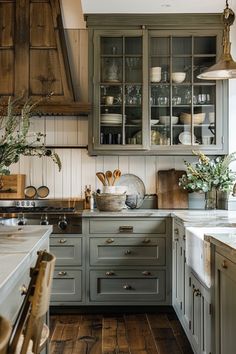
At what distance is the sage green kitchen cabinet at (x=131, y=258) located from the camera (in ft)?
13.8

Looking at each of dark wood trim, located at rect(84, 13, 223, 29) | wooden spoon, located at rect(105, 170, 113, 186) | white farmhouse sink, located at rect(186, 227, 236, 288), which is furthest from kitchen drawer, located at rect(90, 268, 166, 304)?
dark wood trim, located at rect(84, 13, 223, 29)

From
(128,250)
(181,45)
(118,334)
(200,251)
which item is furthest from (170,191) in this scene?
(200,251)

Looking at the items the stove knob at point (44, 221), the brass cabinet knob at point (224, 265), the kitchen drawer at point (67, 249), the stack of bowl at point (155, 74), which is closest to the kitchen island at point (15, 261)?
the brass cabinet knob at point (224, 265)

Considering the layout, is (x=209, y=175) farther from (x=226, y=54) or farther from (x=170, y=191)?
(x=226, y=54)

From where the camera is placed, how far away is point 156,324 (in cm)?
395

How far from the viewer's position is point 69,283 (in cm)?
418

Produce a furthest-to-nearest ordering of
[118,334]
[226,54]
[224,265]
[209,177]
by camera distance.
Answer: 1. [209,177]
2. [118,334]
3. [226,54]
4. [224,265]

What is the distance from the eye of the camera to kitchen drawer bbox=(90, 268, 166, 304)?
13.8 ft

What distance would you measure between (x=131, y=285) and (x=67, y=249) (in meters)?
0.62

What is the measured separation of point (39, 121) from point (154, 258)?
67.7 inches

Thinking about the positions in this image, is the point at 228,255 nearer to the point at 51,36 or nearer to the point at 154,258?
the point at 154,258

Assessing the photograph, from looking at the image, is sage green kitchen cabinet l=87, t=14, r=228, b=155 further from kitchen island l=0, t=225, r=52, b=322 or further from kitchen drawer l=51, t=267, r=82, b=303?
kitchen island l=0, t=225, r=52, b=322

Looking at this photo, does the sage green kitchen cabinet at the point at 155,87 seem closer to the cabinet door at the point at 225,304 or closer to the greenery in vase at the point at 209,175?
the greenery in vase at the point at 209,175

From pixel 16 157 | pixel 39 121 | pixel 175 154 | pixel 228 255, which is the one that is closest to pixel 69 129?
pixel 39 121
